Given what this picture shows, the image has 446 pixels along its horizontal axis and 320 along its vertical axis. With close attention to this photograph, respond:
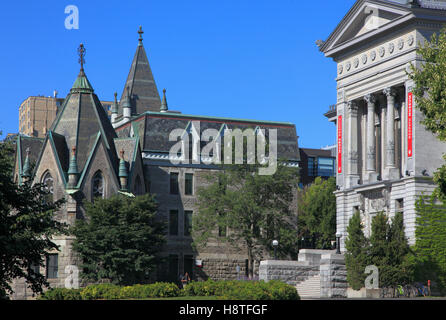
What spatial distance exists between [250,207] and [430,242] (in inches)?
645

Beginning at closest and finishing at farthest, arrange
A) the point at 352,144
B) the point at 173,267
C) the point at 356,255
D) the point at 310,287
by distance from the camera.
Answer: the point at 356,255, the point at 310,287, the point at 352,144, the point at 173,267

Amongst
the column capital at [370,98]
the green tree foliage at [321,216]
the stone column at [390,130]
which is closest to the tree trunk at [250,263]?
the green tree foliage at [321,216]

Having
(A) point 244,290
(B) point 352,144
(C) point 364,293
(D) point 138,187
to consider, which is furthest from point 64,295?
(D) point 138,187

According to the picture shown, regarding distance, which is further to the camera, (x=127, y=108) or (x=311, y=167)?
(x=311, y=167)

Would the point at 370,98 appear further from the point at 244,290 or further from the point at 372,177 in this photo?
the point at 244,290

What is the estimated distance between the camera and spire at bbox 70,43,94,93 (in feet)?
241

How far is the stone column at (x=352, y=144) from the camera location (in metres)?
64.4

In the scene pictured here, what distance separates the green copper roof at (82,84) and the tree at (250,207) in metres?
12.8

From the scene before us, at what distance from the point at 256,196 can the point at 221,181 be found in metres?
3.87

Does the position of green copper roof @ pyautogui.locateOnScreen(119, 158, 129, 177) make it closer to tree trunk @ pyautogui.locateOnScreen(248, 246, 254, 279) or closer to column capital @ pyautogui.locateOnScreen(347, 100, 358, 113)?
tree trunk @ pyautogui.locateOnScreen(248, 246, 254, 279)

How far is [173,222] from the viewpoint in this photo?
75688mm

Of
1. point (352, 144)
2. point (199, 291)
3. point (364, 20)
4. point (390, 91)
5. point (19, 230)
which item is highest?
point (364, 20)

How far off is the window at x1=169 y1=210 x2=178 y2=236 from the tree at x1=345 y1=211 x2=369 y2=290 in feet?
76.9
